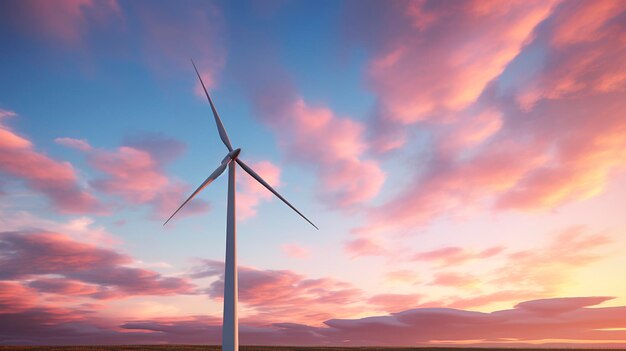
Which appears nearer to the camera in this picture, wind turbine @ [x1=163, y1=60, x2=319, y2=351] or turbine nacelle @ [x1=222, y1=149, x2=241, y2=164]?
wind turbine @ [x1=163, y1=60, x2=319, y2=351]

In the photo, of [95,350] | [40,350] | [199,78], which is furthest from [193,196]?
[40,350]

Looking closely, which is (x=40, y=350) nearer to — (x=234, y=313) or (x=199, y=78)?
(x=234, y=313)

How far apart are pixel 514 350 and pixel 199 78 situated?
297ft

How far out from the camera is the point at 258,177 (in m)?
55.4

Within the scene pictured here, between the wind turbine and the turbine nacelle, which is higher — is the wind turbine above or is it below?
below

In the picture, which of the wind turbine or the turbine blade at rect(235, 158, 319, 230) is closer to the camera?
the wind turbine

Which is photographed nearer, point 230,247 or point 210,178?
point 230,247

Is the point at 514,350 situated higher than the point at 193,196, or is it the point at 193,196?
the point at 193,196

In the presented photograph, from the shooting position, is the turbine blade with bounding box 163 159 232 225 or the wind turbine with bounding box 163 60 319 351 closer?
the wind turbine with bounding box 163 60 319 351

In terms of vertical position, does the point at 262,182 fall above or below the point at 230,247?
above

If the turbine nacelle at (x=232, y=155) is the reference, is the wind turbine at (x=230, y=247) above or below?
below

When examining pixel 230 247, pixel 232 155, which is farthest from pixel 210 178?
pixel 230 247

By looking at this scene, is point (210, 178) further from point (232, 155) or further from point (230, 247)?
point (230, 247)

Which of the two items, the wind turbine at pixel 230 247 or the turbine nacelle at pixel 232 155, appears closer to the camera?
the wind turbine at pixel 230 247
